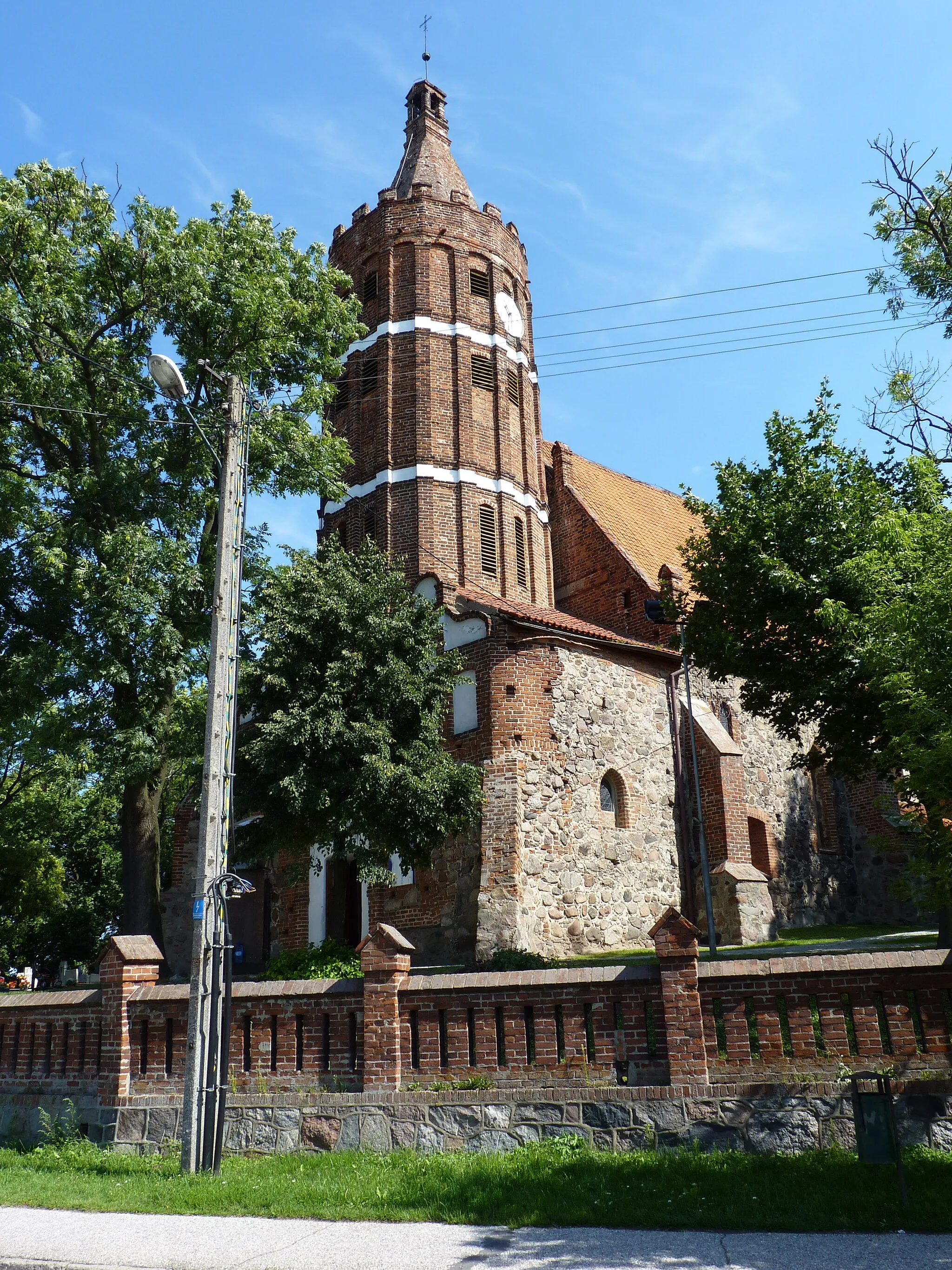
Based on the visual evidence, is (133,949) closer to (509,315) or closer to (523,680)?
(523,680)

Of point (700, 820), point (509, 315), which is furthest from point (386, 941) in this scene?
point (509, 315)

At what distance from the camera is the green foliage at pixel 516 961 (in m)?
15.9

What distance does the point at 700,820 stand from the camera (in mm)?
20500

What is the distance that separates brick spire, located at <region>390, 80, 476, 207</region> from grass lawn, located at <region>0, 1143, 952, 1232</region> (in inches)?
954

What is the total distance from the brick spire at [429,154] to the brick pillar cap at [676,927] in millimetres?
22622

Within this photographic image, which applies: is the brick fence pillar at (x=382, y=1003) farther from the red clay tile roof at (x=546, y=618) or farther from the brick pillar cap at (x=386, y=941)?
the red clay tile roof at (x=546, y=618)

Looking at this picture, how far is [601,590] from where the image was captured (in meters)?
25.9

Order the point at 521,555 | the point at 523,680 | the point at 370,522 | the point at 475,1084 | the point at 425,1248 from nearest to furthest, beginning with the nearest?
the point at 425,1248 → the point at 475,1084 → the point at 523,680 → the point at 370,522 → the point at 521,555

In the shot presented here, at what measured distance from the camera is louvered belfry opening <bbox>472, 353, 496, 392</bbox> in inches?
1020

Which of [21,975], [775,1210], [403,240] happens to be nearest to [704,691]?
[403,240]

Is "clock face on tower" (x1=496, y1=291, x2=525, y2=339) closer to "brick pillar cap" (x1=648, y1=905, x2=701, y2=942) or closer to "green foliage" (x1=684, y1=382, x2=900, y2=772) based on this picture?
"green foliage" (x1=684, y1=382, x2=900, y2=772)

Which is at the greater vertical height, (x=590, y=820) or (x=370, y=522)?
(x=370, y=522)

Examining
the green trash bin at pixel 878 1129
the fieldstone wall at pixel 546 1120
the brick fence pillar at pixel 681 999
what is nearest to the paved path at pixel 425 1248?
the green trash bin at pixel 878 1129

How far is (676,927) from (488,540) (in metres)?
15.9
